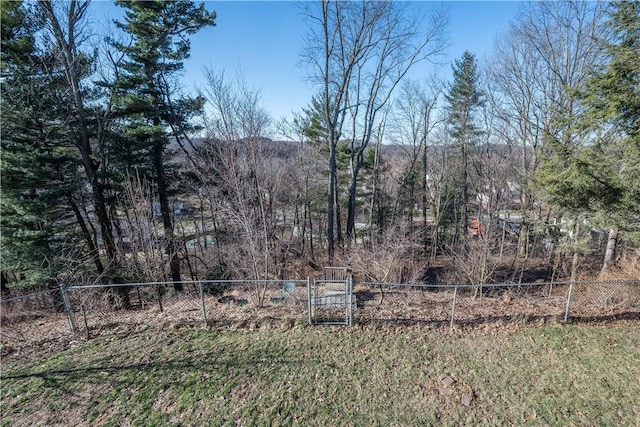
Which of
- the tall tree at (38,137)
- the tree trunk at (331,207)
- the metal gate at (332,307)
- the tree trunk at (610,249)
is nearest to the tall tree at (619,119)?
the metal gate at (332,307)

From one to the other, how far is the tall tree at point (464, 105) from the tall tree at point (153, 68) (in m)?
13.9

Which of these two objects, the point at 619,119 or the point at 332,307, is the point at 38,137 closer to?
the point at 332,307

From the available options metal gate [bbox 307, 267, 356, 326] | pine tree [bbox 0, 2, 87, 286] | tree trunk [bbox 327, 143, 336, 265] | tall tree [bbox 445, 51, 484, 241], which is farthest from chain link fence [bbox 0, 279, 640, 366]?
tall tree [bbox 445, 51, 484, 241]

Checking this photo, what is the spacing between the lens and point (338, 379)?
14.4 ft

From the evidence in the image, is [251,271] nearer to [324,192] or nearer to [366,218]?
[324,192]

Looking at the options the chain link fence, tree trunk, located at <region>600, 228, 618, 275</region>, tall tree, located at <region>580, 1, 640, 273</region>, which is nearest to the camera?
tall tree, located at <region>580, 1, 640, 273</region>

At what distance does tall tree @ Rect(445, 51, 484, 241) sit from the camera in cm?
1617

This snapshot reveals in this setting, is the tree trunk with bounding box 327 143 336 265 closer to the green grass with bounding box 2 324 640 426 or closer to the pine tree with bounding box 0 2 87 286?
the green grass with bounding box 2 324 640 426

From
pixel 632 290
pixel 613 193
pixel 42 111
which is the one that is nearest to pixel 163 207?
pixel 42 111

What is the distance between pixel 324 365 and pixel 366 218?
1778 cm

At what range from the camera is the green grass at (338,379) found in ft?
12.2

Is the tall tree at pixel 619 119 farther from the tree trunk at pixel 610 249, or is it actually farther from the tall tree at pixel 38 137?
the tall tree at pixel 38 137

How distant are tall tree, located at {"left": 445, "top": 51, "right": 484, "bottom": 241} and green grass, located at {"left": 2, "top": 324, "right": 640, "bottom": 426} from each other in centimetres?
1293

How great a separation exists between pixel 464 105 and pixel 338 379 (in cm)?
1766
